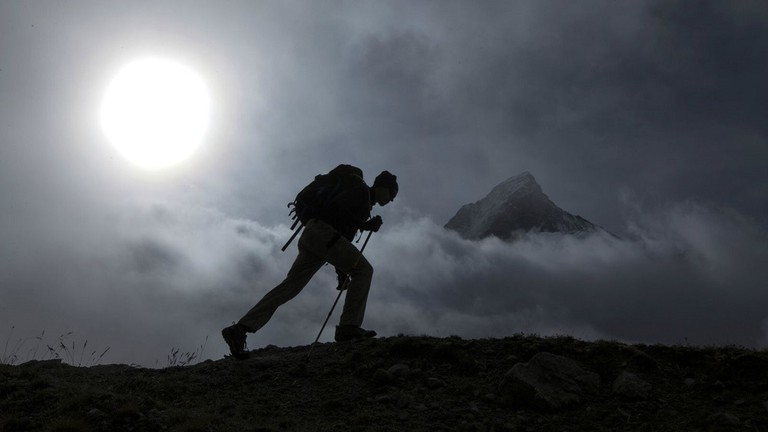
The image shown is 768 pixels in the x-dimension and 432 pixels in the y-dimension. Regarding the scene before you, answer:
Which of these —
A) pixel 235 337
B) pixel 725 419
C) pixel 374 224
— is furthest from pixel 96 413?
pixel 725 419

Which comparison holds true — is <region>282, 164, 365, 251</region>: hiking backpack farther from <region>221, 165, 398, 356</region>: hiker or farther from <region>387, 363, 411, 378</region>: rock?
<region>387, 363, 411, 378</region>: rock

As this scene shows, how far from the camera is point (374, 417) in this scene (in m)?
4.98

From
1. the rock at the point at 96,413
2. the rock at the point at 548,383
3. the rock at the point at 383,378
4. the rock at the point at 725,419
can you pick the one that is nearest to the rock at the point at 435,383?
the rock at the point at 383,378

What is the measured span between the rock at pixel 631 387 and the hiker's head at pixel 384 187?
480cm

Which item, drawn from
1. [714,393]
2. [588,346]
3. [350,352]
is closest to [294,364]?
[350,352]

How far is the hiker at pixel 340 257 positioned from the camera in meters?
7.75

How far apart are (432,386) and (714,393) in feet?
9.61

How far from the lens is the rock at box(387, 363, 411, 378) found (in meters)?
6.12

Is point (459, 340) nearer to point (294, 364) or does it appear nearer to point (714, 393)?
point (294, 364)

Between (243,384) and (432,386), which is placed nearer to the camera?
(432,386)

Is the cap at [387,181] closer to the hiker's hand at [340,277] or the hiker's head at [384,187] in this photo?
the hiker's head at [384,187]

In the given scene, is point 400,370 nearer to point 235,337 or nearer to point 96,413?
point 235,337

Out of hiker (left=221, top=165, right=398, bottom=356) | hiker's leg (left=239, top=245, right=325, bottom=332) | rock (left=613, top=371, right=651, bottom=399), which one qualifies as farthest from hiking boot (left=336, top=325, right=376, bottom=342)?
rock (left=613, top=371, right=651, bottom=399)

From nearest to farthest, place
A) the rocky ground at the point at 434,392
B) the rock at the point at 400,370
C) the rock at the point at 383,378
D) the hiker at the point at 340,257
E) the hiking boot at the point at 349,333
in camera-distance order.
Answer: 1. the rocky ground at the point at 434,392
2. the rock at the point at 383,378
3. the rock at the point at 400,370
4. the hiker at the point at 340,257
5. the hiking boot at the point at 349,333
